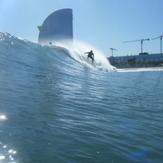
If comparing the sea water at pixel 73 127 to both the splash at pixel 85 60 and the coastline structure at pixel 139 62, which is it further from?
the coastline structure at pixel 139 62

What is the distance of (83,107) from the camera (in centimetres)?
1124

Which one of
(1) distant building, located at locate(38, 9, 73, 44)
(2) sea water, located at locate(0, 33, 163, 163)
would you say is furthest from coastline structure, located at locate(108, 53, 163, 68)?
(2) sea water, located at locate(0, 33, 163, 163)

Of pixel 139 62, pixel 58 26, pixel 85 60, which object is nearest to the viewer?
pixel 85 60

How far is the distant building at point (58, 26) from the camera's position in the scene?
62353 mm

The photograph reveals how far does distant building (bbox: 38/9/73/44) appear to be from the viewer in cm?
6235

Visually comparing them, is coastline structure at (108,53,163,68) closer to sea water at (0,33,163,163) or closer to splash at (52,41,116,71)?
splash at (52,41,116,71)

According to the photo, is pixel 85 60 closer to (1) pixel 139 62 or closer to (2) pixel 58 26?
(2) pixel 58 26

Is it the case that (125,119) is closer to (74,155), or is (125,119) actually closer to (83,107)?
(83,107)

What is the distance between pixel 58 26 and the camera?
212 ft

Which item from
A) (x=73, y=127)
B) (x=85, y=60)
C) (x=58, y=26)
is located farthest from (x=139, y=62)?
(x=73, y=127)

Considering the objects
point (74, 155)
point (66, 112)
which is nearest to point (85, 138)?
point (74, 155)

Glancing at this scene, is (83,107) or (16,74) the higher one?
(16,74)

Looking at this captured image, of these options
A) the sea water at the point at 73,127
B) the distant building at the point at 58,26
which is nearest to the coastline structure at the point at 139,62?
Answer: the distant building at the point at 58,26

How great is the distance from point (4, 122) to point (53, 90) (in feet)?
18.7
